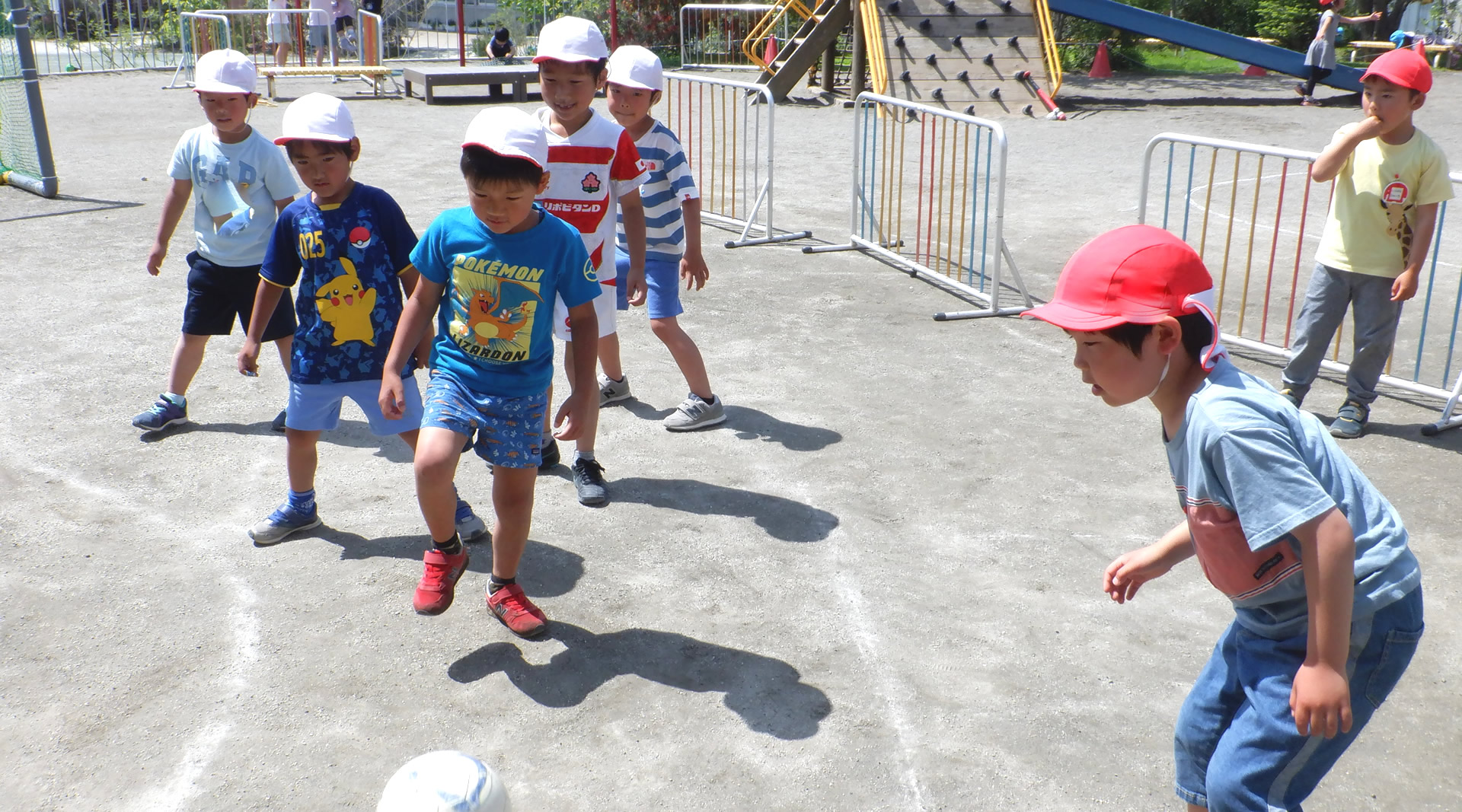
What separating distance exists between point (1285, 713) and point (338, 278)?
3.37 metres

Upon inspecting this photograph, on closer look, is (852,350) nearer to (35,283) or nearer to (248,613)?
(248,613)

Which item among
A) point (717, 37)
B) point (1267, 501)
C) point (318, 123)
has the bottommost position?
point (1267, 501)

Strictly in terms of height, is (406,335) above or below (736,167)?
above

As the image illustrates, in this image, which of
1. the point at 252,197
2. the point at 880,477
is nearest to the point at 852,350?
the point at 880,477

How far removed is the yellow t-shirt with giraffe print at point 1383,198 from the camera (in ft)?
18.4

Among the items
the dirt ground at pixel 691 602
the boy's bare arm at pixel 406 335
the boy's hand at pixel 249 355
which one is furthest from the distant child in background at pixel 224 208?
the boy's bare arm at pixel 406 335

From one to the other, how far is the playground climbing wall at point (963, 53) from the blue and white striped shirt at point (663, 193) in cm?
1204

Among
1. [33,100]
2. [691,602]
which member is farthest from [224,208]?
[33,100]

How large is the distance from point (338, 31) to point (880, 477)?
22276mm

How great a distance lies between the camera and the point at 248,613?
4180 mm

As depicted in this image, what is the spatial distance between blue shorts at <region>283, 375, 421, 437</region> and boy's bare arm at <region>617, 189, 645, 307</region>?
1162 mm

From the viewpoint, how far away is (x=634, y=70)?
5363 mm

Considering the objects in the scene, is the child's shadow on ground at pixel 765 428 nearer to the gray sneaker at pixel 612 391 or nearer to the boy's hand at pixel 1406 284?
the gray sneaker at pixel 612 391

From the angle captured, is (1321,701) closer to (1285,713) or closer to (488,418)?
(1285,713)
